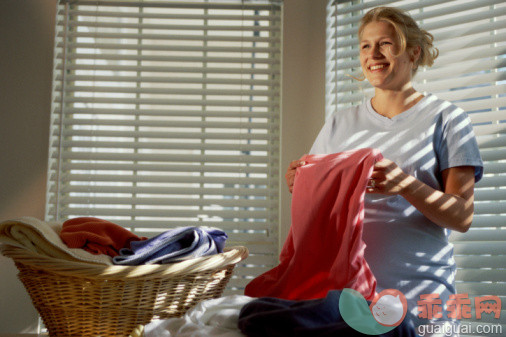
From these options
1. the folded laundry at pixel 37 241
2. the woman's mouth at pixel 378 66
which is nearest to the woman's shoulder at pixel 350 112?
the woman's mouth at pixel 378 66

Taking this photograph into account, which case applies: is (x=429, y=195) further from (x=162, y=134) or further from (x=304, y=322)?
(x=162, y=134)

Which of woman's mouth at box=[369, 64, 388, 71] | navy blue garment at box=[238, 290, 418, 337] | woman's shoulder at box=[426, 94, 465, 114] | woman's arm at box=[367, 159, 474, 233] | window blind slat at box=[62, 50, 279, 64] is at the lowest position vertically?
navy blue garment at box=[238, 290, 418, 337]

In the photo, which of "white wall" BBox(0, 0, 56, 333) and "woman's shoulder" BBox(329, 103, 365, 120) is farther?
"white wall" BBox(0, 0, 56, 333)

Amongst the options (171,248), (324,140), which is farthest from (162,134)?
(171,248)

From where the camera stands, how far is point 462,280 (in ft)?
5.28

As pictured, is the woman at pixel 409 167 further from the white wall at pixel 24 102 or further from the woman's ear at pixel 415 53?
the white wall at pixel 24 102

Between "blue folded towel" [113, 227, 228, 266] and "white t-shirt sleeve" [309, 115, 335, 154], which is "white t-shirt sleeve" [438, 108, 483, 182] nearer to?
"white t-shirt sleeve" [309, 115, 335, 154]

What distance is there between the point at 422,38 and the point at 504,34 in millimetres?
355

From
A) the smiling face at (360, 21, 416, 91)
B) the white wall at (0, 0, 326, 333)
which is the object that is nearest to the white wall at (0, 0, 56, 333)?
the white wall at (0, 0, 326, 333)

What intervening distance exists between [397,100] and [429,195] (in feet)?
1.17

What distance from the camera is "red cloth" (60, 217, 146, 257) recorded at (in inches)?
49.3

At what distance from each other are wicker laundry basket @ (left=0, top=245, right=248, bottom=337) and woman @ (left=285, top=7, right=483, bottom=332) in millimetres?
473

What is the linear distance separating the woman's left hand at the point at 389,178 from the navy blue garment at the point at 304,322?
374 millimetres

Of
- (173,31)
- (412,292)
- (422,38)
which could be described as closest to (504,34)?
(422,38)
